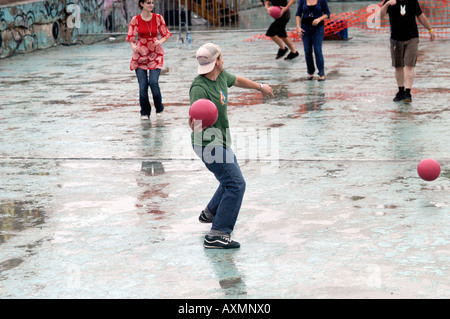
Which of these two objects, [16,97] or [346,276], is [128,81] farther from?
[346,276]

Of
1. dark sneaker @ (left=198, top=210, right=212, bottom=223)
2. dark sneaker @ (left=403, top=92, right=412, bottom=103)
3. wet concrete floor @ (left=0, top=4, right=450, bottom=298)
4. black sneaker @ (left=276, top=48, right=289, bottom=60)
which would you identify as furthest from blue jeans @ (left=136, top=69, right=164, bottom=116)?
black sneaker @ (left=276, top=48, right=289, bottom=60)

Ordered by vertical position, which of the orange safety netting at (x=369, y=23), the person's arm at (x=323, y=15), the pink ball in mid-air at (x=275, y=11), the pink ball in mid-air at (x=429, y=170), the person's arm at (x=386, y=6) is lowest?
the orange safety netting at (x=369, y=23)

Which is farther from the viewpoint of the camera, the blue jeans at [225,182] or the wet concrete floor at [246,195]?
the blue jeans at [225,182]

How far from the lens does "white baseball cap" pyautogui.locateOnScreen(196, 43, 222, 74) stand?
6617 mm

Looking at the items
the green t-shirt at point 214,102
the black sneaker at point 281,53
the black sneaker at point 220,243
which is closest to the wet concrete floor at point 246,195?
the black sneaker at point 220,243

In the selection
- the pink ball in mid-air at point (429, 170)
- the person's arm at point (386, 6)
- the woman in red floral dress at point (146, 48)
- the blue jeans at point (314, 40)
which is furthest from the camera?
the blue jeans at point (314, 40)

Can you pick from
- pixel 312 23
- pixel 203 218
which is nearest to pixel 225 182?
pixel 203 218

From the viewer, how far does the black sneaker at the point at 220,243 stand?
257 inches

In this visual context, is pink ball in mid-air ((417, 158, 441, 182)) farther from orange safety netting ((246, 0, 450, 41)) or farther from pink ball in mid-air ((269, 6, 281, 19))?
orange safety netting ((246, 0, 450, 41))

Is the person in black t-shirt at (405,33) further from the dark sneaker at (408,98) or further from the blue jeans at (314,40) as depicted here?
the blue jeans at (314,40)

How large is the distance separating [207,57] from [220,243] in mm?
1573

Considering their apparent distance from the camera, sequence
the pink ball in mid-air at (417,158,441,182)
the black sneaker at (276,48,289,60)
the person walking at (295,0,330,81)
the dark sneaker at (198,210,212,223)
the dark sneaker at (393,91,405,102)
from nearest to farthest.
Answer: the dark sneaker at (198,210,212,223), the pink ball in mid-air at (417,158,441,182), the dark sneaker at (393,91,405,102), the person walking at (295,0,330,81), the black sneaker at (276,48,289,60)

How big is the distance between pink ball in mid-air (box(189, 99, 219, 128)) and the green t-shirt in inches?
12.6

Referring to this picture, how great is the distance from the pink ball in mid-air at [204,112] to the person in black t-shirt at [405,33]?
6.76 meters
